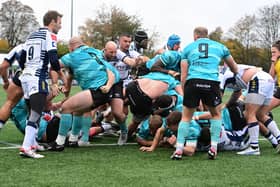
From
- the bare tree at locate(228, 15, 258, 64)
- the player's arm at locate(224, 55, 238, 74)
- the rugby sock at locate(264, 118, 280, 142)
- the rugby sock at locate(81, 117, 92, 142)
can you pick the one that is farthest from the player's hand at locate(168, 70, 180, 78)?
the bare tree at locate(228, 15, 258, 64)

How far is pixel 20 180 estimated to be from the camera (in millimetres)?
5250

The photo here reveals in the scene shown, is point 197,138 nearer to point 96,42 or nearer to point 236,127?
point 236,127

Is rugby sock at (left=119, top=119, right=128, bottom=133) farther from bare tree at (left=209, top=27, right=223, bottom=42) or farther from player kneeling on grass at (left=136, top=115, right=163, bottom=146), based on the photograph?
bare tree at (left=209, top=27, right=223, bottom=42)

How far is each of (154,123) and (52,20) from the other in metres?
2.39

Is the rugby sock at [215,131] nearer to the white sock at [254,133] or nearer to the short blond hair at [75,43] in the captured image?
the white sock at [254,133]

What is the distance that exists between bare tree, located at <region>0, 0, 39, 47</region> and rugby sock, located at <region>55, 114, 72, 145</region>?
202ft

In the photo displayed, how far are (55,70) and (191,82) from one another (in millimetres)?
1951

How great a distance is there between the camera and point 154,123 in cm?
814

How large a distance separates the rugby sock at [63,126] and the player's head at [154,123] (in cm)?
139

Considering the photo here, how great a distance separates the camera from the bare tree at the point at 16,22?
223 feet

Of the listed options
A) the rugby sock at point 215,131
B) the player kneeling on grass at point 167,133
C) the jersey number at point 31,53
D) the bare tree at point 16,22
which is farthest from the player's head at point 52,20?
the bare tree at point 16,22

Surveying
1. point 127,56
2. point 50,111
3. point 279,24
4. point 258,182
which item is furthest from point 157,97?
point 279,24

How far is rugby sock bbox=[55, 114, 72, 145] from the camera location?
25.2ft

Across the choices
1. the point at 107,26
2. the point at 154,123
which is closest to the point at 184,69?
the point at 154,123
